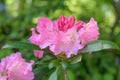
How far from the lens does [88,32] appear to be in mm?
892

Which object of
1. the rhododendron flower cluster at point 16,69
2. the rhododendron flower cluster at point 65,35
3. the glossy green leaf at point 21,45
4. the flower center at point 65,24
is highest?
the flower center at point 65,24

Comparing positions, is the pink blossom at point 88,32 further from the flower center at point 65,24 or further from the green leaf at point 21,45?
the green leaf at point 21,45

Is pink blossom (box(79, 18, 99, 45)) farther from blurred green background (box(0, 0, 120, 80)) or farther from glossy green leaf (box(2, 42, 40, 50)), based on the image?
blurred green background (box(0, 0, 120, 80))

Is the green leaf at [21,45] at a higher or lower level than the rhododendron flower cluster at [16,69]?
higher

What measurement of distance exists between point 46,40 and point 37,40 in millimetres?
35

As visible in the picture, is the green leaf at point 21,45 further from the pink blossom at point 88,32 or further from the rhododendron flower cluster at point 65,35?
the pink blossom at point 88,32

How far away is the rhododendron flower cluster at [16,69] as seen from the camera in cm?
86

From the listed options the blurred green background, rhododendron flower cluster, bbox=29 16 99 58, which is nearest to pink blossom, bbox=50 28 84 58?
rhododendron flower cluster, bbox=29 16 99 58

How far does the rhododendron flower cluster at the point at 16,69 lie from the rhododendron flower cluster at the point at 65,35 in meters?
0.07

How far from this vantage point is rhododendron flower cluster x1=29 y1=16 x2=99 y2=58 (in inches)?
34.0

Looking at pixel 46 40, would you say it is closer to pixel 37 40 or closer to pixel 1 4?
pixel 37 40

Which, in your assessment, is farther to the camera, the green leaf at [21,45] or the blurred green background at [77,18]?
the blurred green background at [77,18]

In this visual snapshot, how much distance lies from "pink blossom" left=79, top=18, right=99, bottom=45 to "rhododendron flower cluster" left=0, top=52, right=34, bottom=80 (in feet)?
0.52

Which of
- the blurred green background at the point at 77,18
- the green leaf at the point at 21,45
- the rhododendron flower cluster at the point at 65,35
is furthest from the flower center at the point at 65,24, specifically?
the blurred green background at the point at 77,18
